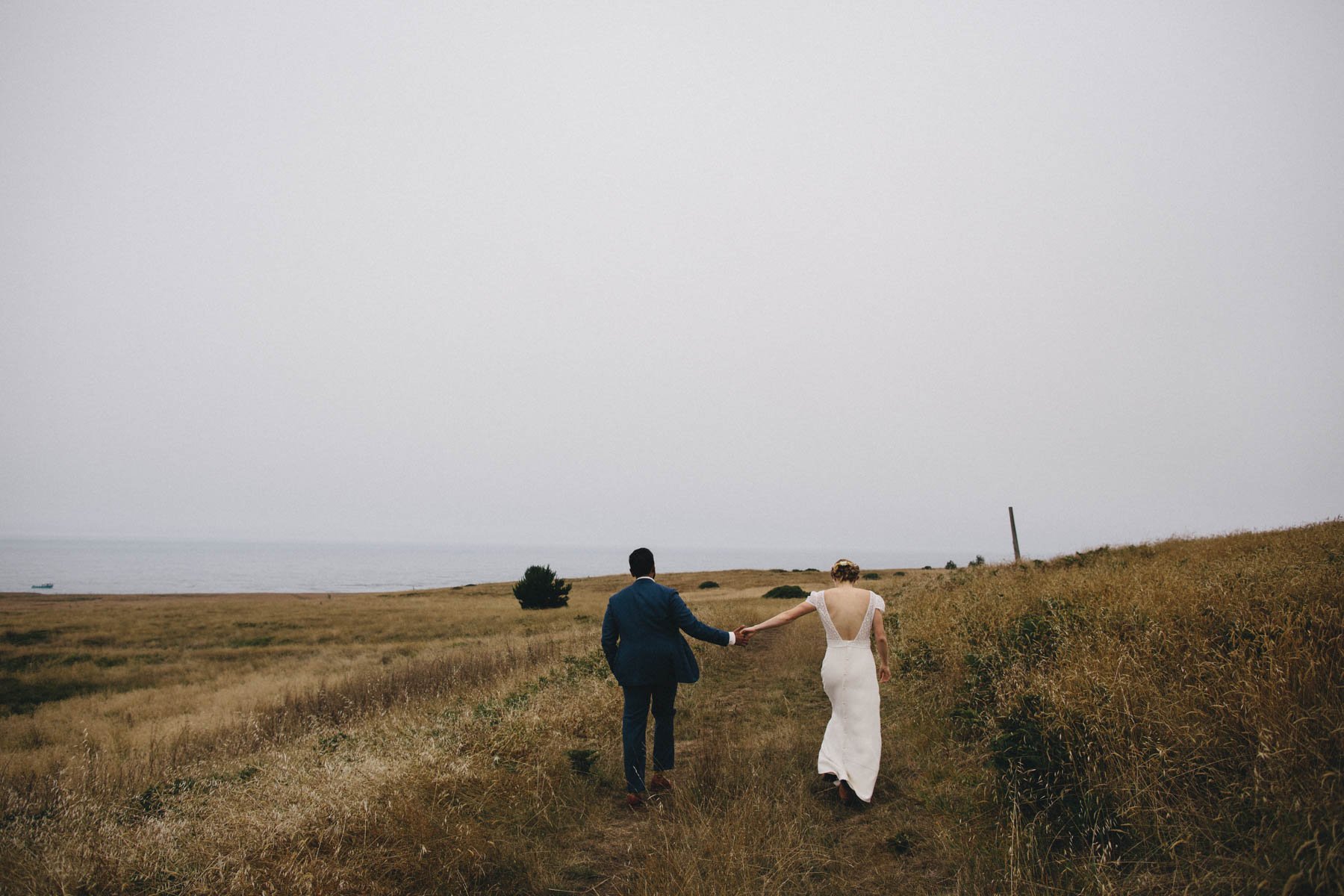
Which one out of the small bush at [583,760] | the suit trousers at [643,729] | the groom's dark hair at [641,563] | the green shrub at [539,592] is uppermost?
the groom's dark hair at [641,563]

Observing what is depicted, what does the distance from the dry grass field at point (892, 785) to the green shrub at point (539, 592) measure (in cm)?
3096

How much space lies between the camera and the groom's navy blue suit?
20.7ft

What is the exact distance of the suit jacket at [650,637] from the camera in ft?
20.9

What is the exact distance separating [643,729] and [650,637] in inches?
37.7

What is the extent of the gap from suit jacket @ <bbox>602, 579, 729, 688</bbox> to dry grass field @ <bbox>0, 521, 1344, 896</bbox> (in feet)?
3.70

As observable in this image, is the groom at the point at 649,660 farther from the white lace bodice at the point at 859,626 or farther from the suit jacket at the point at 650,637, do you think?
the white lace bodice at the point at 859,626

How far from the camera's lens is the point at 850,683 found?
6.30 m

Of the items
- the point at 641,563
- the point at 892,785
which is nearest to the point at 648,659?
the point at 641,563

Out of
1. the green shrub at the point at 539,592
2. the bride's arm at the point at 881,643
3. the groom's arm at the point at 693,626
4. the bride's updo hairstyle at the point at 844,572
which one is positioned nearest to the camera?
the bride's arm at the point at 881,643

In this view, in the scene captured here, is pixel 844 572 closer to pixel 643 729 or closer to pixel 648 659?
pixel 648 659

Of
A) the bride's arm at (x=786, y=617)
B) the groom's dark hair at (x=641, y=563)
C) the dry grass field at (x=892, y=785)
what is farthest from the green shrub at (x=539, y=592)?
the bride's arm at (x=786, y=617)

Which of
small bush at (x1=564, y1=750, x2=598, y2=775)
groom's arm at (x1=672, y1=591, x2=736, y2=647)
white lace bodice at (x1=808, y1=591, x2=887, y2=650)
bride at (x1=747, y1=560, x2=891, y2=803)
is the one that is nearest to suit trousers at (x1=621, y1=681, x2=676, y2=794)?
small bush at (x1=564, y1=750, x2=598, y2=775)

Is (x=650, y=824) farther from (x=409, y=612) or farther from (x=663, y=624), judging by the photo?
(x=409, y=612)

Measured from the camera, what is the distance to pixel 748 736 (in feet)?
26.2
